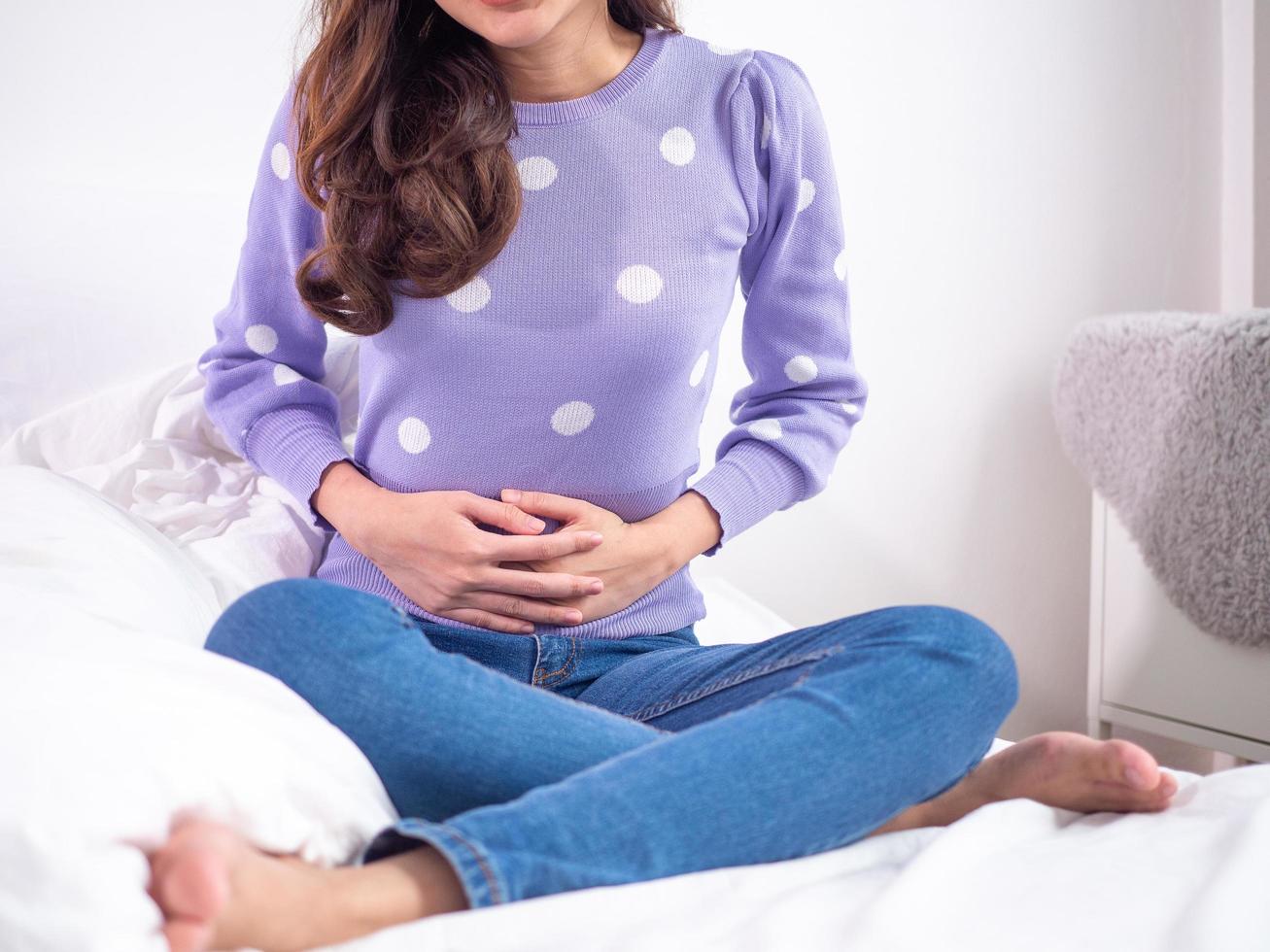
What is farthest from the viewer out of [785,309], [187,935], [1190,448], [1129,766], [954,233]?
[954,233]

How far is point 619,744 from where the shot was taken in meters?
0.64

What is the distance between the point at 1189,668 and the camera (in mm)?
1491

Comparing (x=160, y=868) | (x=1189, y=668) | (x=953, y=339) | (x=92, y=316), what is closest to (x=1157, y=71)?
(x=953, y=339)

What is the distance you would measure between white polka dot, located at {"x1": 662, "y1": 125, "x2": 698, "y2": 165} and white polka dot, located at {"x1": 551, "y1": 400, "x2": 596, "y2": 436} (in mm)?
219

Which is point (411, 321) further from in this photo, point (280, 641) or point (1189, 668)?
point (1189, 668)

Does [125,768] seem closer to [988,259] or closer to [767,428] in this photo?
[767,428]

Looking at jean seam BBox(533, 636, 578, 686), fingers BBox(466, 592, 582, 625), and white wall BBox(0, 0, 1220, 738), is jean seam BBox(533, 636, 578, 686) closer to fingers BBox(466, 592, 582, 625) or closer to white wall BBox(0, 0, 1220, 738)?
fingers BBox(466, 592, 582, 625)

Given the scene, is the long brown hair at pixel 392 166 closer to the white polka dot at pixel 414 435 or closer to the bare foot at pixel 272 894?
the white polka dot at pixel 414 435

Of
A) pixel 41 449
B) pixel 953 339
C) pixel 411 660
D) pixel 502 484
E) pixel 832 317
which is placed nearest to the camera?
pixel 411 660

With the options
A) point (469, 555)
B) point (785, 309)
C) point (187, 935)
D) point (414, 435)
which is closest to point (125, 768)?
point (187, 935)

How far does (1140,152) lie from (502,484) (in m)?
1.44

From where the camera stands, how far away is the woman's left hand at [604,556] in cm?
84

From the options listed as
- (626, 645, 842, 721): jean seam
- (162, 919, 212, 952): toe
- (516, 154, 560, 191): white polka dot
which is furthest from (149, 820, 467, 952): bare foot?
(516, 154, 560, 191): white polka dot

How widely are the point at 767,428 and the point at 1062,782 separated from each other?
40 cm
